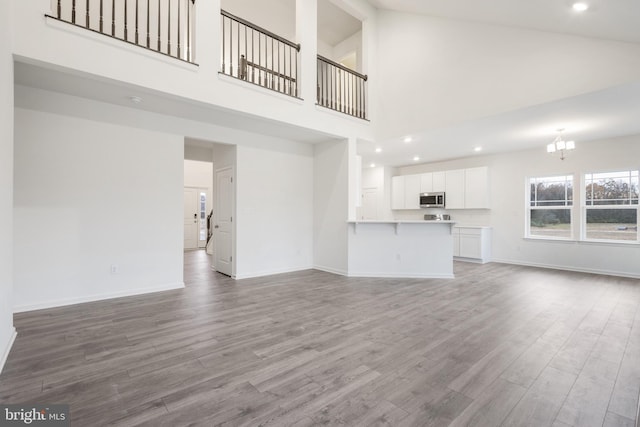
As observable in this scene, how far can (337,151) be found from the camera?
5.73 m

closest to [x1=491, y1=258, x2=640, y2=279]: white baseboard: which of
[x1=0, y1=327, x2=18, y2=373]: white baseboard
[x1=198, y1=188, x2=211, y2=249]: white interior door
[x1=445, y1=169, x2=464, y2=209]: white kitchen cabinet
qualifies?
[x1=445, y1=169, x2=464, y2=209]: white kitchen cabinet

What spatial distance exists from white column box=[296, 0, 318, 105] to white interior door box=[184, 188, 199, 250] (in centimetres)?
635

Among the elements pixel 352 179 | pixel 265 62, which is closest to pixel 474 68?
pixel 352 179

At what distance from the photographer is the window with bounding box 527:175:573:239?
20.4 ft

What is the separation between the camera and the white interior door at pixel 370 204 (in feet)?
29.6

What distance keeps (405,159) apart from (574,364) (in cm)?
623

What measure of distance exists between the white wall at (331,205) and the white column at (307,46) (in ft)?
3.91

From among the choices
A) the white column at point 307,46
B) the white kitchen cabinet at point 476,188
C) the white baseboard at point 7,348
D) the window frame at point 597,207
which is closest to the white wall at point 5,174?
the white baseboard at point 7,348

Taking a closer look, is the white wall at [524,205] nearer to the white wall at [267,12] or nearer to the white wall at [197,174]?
the white wall at [267,12]

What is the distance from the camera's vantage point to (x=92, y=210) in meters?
3.83

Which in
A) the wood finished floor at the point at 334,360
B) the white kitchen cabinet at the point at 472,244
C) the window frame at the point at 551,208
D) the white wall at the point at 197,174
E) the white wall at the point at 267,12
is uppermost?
the white wall at the point at 267,12

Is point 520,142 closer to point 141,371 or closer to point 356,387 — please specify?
point 356,387

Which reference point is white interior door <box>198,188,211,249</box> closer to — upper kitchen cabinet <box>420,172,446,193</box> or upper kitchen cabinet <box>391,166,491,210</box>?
upper kitchen cabinet <box>391,166,491,210</box>

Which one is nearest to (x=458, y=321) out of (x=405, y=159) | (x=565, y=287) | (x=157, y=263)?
(x=565, y=287)
